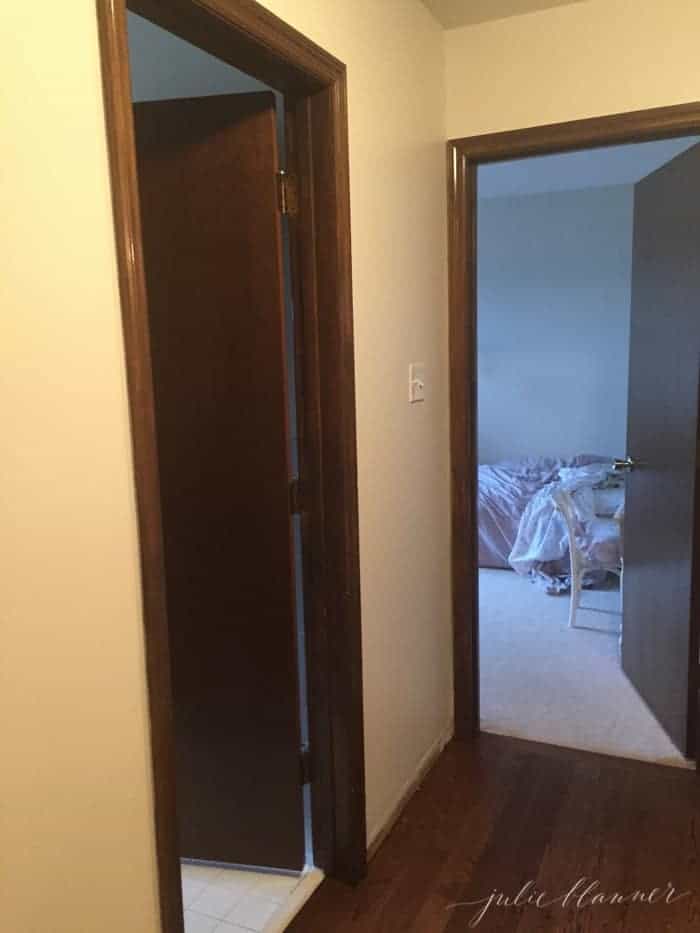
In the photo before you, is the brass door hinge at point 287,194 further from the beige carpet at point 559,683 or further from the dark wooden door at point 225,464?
the beige carpet at point 559,683

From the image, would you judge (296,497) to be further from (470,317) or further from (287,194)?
(470,317)

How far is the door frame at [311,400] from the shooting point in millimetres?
1194

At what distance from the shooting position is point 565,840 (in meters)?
2.20

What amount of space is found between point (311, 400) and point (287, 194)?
0.49 m

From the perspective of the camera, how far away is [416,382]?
90.8 inches

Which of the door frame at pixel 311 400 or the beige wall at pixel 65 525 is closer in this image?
the beige wall at pixel 65 525

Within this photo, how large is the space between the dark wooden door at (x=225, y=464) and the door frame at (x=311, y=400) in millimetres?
67

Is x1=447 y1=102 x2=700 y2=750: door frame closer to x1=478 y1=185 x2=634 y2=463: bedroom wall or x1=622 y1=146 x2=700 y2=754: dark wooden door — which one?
x1=622 y1=146 x2=700 y2=754: dark wooden door

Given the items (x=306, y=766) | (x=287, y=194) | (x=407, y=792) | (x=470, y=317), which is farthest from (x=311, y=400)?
(x=407, y=792)

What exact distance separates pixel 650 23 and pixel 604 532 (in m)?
2.58

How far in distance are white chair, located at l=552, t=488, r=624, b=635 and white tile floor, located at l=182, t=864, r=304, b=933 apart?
2253 millimetres

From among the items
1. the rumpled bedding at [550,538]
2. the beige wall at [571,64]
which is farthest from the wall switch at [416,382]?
the rumpled bedding at [550,538]

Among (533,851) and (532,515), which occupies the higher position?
(532,515)

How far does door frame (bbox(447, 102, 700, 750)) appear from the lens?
7.44 feet
